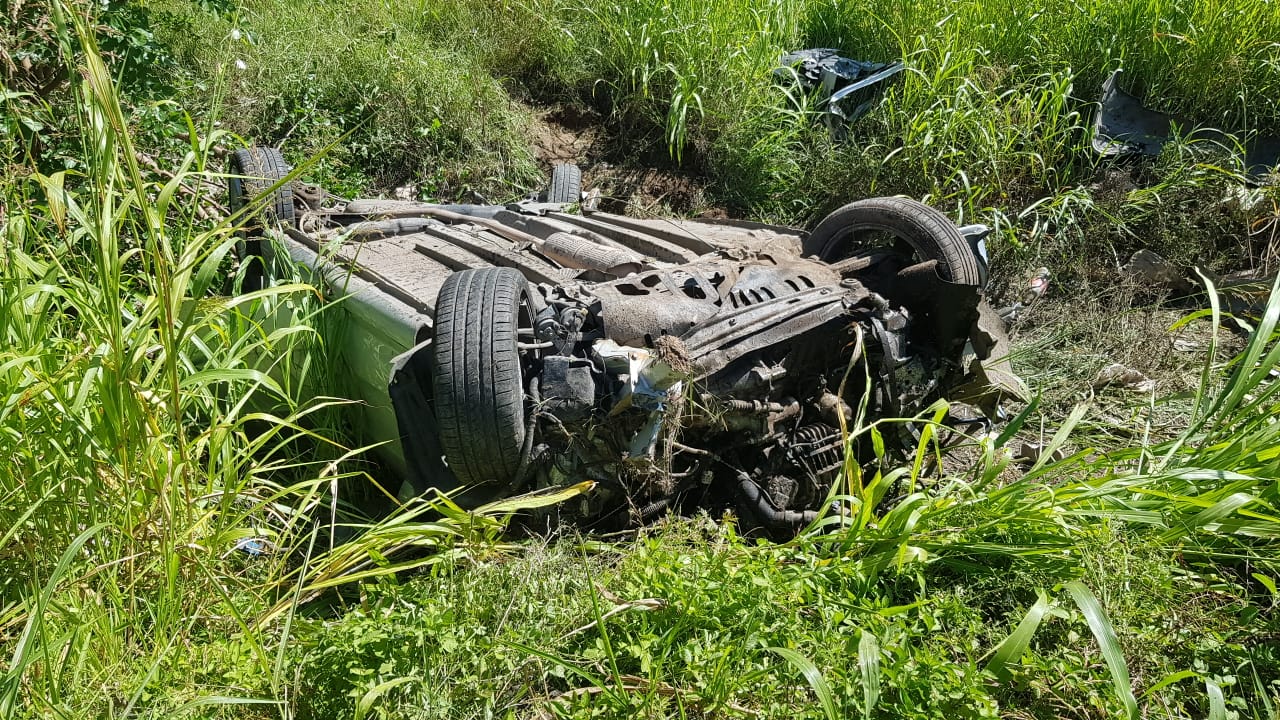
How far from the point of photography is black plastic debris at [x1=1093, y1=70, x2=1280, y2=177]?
226 inches

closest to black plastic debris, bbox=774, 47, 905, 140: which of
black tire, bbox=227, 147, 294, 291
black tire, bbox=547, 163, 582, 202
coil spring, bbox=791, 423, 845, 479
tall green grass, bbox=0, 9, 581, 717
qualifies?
black tire, bbox=547, 163, 582, 202

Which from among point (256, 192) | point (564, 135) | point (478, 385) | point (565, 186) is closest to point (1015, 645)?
point (478, 385)

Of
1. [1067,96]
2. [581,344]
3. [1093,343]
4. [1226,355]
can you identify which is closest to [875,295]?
[581,344]

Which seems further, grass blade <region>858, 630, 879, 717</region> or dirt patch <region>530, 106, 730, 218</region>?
dirt patch <region>530, 106, 730, 218</region>

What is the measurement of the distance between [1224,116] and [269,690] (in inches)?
262

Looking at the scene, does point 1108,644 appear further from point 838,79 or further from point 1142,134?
point 838,79

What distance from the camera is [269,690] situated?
7.30ft

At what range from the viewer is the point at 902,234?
145 inches

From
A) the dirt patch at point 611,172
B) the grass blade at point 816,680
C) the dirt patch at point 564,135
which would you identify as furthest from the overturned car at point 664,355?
the dirt patch at point 564,135

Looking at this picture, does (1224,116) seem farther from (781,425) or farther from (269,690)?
(269,690)

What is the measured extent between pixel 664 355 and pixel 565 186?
326 cm

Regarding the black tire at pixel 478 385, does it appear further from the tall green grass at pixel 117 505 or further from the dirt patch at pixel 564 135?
the dirt patch at pixel 564 135

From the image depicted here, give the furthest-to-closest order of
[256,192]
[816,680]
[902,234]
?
1. [256,192]
2. [902,234]
3. [816,680]

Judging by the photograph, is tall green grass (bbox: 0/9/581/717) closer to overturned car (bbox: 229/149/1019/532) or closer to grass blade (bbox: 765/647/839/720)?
overturned car (bbox: 229/149/1019/532)
